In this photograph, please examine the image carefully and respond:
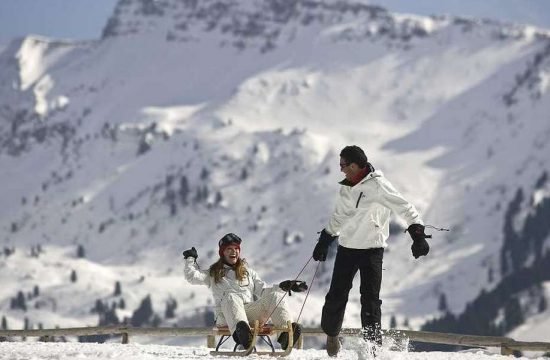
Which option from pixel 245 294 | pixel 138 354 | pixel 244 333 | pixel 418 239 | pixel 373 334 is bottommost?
pixel 138 354

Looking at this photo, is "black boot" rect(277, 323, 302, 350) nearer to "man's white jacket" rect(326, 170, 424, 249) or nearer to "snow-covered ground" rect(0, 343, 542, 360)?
"snow-covered ground" rect(0, 343, 542, 360)

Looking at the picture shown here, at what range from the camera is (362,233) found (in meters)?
15.8

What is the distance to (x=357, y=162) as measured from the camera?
1562 cm

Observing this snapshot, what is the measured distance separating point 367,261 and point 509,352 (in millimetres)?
6004

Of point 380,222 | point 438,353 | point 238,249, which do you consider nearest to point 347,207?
point 380,222

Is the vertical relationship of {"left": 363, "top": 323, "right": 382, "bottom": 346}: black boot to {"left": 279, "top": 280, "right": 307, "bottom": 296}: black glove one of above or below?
below

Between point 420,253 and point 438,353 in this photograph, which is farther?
point 438,353

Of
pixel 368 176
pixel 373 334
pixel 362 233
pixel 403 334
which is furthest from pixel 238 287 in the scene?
pixel 403 334

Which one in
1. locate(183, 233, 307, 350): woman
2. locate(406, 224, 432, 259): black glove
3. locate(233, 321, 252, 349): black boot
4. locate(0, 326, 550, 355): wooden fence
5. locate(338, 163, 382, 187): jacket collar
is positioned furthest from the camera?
locate(0, 326, 550, 355): wooden fence

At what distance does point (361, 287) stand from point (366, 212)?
1019mm

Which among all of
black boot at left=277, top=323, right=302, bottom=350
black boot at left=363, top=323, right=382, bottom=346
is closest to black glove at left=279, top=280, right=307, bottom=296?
black boot at left=277, top=323, right=302, bottom=350

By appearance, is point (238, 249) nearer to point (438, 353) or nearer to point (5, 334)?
point (438, 353)

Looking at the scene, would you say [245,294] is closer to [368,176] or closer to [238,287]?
[238,287]

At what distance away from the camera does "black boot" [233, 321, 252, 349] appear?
16.6 meters
